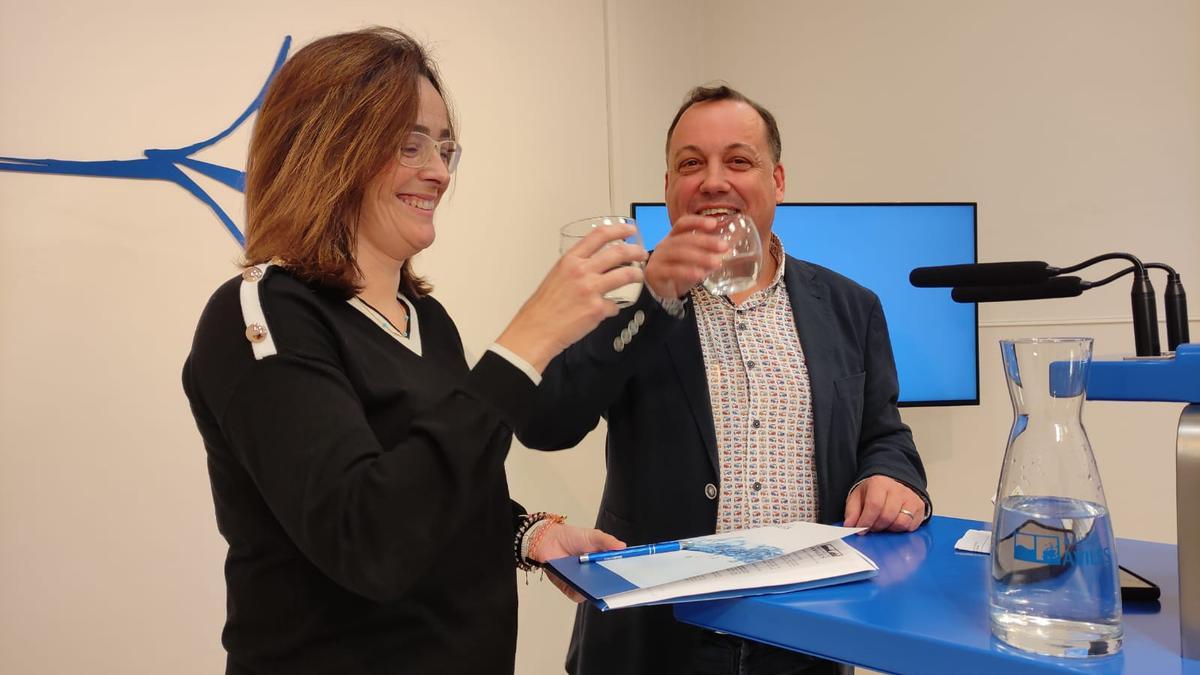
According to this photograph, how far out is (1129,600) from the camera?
3.09 feet

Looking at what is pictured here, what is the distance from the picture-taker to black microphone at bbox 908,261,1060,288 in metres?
1.00

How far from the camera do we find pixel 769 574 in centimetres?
102

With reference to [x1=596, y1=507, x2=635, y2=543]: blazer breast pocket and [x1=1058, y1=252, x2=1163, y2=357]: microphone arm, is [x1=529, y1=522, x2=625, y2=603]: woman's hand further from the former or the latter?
[x1=1058, y1=252, x2=1163, y2=357]: microphone arm

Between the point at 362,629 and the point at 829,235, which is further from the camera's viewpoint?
the point at 829,235

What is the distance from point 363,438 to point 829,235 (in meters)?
2.86

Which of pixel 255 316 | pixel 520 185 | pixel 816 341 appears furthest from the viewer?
pixel 520 185

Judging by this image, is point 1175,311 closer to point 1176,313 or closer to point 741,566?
point 1176,313

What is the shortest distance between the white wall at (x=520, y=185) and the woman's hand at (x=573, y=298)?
1564mm

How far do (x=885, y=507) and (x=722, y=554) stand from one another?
1.29ft

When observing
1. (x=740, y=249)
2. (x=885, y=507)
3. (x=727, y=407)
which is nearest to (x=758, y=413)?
(x=727, y=407)

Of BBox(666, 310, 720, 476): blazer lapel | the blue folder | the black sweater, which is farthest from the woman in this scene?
BBox(666, 310, 720, 476): blazer lapel

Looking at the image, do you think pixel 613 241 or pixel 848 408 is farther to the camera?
pixel 848 408

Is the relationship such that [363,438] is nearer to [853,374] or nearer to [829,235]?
[853,374]

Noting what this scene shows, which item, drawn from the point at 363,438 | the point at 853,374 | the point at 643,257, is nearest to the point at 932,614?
the point at 643,257
